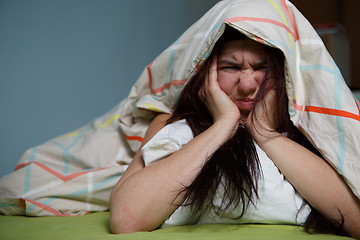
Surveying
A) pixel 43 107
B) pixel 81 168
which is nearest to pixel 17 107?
pixel 43 107

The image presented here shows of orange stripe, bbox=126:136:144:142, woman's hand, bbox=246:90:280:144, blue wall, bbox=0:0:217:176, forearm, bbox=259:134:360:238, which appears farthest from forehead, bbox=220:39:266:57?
blue wall, bbox=0:0:217:176

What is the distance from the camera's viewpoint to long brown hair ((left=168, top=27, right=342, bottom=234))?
2.62ft

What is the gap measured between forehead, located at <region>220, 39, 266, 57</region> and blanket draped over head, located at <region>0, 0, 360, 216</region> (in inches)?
2.0

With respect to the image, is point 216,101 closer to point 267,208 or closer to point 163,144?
point 163,144

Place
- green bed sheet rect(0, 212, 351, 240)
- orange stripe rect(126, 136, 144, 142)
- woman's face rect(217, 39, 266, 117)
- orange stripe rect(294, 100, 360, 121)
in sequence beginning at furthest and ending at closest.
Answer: orange stripe rect(126, 136, 144, 142), woman's face rect(217, 39, 266, 117), orange stripe rect(294, 100, 360, 121), green bed sheet rect(0, 212, 351, 240)

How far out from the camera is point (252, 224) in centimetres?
85

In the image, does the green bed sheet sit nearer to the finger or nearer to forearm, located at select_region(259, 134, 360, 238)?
forearm, located at select_region(259, 134, 360, 238)

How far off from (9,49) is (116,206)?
1104mm

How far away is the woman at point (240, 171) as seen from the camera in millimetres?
796

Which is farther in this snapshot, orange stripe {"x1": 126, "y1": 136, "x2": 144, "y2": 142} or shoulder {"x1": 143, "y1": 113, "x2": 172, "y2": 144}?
orange stripe {"x1": 126, "y1": 136, "x2": 144, "y2": 142}

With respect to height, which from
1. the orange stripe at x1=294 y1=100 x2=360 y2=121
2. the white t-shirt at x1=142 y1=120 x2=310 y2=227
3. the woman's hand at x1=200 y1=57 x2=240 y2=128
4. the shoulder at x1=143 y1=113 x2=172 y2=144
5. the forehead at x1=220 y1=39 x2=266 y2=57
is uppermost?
the forehead at x1=220 y1=39 x2=266 y2=57

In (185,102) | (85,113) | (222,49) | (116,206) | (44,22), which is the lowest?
(85,113)

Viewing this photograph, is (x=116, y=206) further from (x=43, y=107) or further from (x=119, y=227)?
(x=43, y=107)

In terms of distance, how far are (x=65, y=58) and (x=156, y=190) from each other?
123 centimetres
